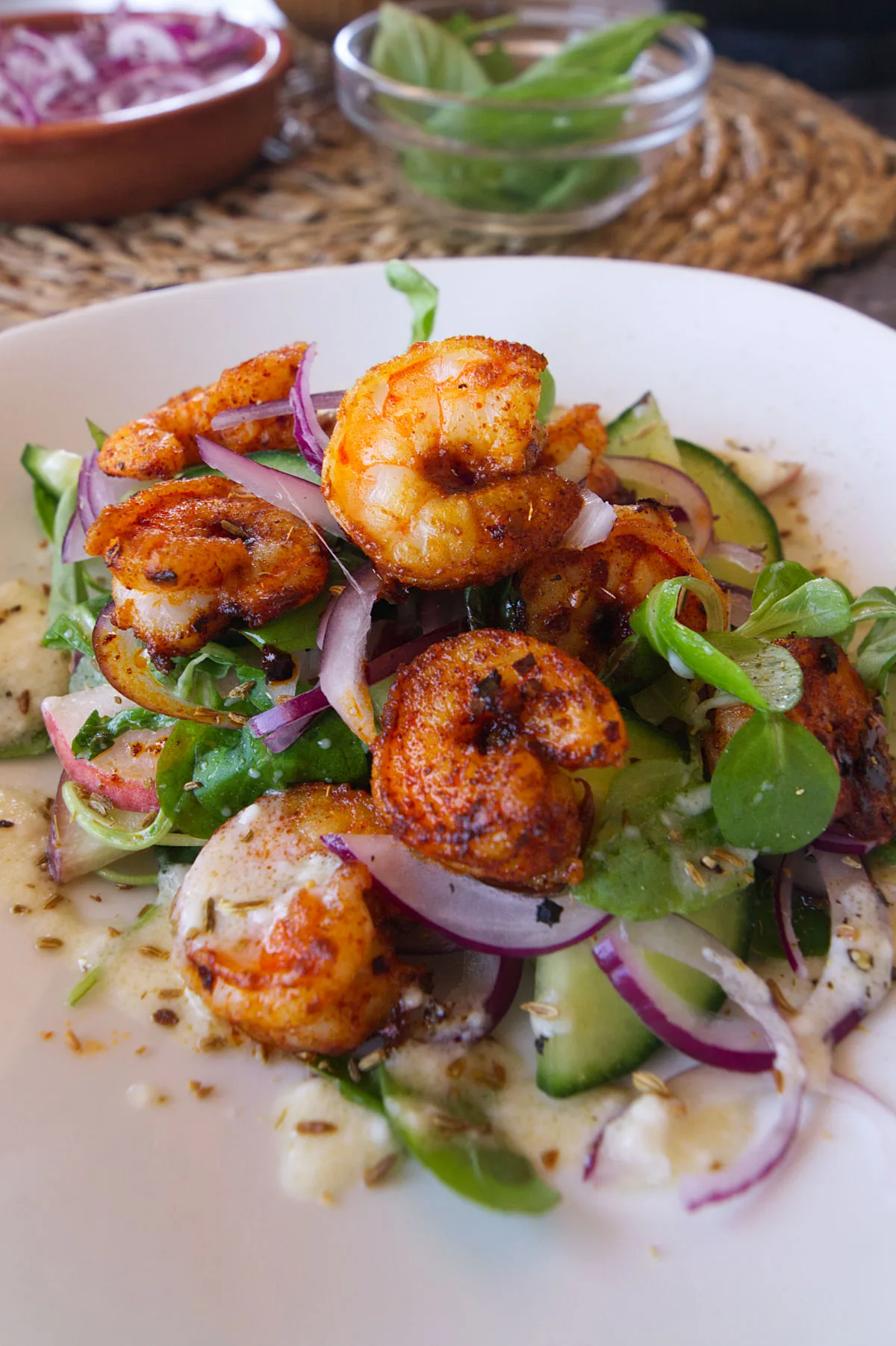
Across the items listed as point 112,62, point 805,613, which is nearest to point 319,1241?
point 805,613

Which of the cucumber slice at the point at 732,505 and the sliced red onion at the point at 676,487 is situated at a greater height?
the sliced red onion at the point at 676,487

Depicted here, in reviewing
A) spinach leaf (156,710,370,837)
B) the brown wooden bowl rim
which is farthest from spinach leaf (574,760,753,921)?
Answer: the brown wooden bowl rim

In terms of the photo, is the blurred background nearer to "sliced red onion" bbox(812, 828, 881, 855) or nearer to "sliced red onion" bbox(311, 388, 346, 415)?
"sliced red onion" bbox(311, 388, 346, 415)

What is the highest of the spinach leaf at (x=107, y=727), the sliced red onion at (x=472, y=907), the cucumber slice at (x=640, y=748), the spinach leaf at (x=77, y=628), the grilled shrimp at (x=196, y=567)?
the grilled shrimp at (x=196, y=567)

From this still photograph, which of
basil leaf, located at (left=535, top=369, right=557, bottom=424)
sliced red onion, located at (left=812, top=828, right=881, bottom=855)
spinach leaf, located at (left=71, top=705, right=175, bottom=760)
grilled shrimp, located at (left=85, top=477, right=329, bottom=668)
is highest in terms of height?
basil leaf, located at (left=535, top=369, right=557, bottom=424)

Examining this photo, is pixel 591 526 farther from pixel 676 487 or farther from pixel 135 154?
pixel 135 154

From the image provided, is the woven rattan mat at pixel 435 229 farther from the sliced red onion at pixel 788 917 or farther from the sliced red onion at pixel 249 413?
the sliced red onion at pixel 788 917

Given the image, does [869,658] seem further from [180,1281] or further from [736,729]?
[180,1281]

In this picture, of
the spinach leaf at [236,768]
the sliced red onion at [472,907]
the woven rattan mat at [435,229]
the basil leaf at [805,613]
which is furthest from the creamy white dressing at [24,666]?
the woven rattan mat at [435,229]
